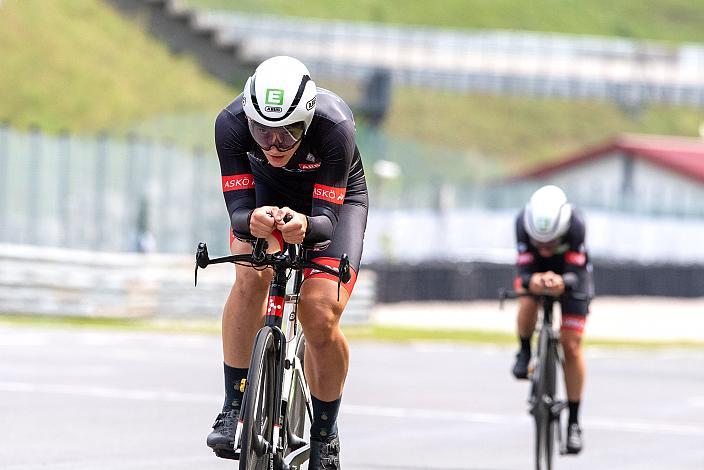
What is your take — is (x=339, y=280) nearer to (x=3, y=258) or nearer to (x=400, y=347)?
(x=400, y=347)

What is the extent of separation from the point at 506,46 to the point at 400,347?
151 ft

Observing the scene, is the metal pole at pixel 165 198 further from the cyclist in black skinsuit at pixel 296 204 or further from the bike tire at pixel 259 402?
the bike tire at pixel 259 402

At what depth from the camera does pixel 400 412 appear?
14.4m

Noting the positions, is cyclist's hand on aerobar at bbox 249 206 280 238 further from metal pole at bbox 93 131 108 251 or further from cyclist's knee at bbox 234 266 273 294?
metal pole at bbox 93 131 108 251

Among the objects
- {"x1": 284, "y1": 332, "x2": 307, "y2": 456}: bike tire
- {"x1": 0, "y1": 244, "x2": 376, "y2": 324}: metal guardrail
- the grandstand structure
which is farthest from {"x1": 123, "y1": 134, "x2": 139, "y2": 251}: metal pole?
the grandstand structure

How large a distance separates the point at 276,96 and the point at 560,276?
4.93 meters

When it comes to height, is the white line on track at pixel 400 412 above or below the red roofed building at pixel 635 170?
below

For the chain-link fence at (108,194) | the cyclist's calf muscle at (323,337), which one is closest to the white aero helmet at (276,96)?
the cyclist's calf muscle at (323,337)

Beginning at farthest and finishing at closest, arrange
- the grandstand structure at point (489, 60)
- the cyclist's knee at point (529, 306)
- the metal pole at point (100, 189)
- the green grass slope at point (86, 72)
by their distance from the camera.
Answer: the grandstand structure at point (489, 60), the green grass slope at point (86, 72), the metal pole at point (100, 189), the cyclist's knee at point (529, 306)

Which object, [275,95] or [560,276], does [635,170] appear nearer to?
[560,276]

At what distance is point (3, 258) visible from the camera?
987 inches

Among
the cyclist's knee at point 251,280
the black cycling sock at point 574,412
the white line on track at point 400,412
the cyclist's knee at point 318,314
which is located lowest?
the white line on track at point 400,412

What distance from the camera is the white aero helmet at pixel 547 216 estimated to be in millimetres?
11344

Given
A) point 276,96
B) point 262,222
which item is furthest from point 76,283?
point 276,96
